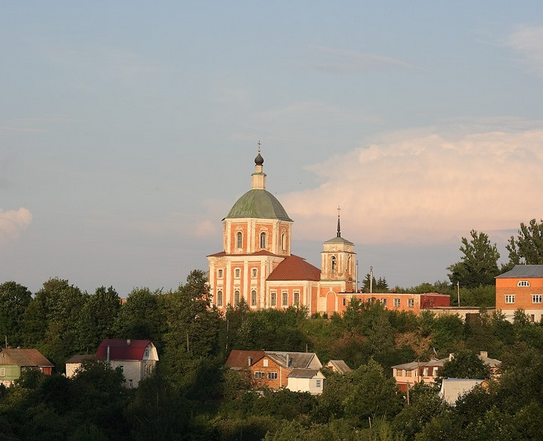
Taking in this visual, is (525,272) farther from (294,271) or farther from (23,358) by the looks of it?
(23,358)

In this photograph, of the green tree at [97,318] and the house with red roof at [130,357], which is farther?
the green tree at [97,318]

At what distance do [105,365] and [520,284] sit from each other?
22422 millimetres

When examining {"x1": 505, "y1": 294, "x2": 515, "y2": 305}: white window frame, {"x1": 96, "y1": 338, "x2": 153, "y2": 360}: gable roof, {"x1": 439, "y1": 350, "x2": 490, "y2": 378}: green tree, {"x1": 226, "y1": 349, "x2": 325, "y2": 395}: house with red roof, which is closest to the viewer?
{"x1": 439, "y1": 350, "x2": 490, "y2": 378}: green tree

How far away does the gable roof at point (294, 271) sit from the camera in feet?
256

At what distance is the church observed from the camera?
255 feet

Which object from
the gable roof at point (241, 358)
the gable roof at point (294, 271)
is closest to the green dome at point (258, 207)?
the gable roof at point (294, 271)

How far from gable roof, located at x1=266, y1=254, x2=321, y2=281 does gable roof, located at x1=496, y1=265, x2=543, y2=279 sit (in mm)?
11498

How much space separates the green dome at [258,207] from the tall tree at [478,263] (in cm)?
1117

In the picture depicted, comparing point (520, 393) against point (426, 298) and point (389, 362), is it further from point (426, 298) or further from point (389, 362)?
point (426, 298)

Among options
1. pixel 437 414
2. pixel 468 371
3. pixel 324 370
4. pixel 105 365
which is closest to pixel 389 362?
pixel 324 370

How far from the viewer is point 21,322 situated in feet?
250

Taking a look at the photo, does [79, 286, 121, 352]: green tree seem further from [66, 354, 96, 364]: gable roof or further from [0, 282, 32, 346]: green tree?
[0, 282, 32, 346]: green tree

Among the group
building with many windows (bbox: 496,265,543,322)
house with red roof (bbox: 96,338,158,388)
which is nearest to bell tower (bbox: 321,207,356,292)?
building with many windows (bbox: 496,265,543,322)

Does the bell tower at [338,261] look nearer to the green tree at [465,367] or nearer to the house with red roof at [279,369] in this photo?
the house with red roof at [279,369]
